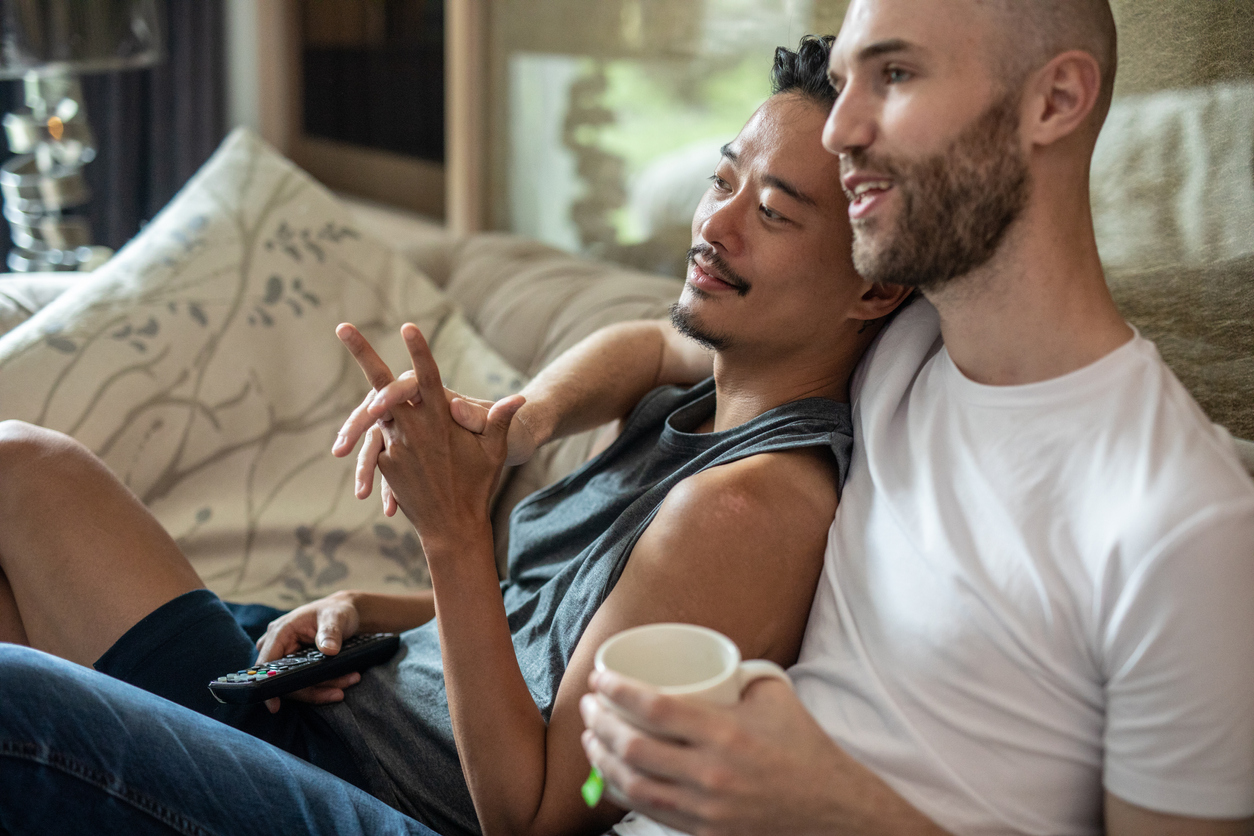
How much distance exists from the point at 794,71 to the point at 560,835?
0.89 m

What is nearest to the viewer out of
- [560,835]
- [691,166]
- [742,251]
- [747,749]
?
[747,749]

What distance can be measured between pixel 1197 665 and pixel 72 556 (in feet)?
3.93

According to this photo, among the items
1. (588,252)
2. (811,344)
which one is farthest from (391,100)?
(811,344)

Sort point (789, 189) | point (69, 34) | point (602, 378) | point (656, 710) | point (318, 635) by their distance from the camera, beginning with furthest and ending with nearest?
point (69, 34), point (602, 378), point (318, 635), point (789, 189), point (656, 710)

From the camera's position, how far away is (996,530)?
0.91 meters

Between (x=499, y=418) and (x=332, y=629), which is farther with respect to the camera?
(x=332, y=629)

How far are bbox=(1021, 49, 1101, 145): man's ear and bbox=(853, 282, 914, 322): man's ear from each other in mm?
303

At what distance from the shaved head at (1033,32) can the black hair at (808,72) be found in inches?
12.3

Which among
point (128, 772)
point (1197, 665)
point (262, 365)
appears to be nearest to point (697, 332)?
point (1197, 665)

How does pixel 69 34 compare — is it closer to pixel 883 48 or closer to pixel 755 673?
pixel 883 48

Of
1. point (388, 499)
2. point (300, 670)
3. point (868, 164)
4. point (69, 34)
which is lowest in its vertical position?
point (300, 670)

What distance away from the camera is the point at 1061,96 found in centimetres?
91

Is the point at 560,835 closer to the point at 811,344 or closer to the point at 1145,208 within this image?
the point at 811,344

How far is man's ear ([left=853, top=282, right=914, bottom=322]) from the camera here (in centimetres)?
120
